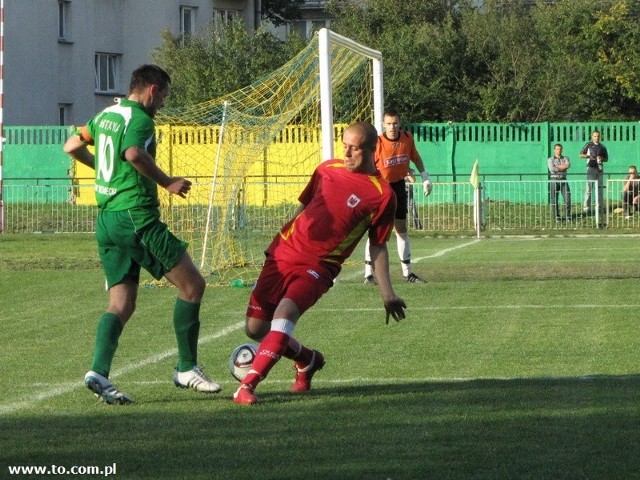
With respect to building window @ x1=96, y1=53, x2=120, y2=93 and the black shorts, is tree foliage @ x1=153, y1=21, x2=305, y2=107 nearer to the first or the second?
building window @ x1=96, y1=53, x2=120, y2=93

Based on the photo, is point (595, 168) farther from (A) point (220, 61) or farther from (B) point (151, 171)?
(B) point (151, 171)

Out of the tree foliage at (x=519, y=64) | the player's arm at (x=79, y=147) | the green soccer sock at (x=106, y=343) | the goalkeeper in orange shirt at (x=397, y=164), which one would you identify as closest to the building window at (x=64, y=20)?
the tree foliage at (x=519, y=64)

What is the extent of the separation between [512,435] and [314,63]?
12.0m

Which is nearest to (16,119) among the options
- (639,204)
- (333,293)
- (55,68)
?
(55,68)

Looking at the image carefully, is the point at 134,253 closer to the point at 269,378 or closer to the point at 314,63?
the point at 269,378

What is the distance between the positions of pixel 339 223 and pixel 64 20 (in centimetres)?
4025

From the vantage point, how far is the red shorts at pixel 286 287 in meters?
8.19

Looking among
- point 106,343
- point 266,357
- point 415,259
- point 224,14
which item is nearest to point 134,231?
point 106,343

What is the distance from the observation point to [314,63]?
18.4 m

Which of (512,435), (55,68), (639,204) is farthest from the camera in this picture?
(55,68)

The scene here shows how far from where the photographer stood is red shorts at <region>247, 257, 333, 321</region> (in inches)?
322

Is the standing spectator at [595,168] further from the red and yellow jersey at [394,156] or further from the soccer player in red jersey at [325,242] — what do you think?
the soccer player in red jersey at [325,242]

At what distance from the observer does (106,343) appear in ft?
26.9

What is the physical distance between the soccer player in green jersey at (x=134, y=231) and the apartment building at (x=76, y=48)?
119ft
